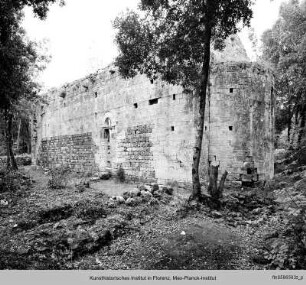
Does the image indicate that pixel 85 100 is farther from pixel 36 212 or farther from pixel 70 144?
pixel 36 212

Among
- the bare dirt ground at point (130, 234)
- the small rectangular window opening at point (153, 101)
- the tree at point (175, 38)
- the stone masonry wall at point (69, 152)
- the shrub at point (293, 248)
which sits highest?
the tree at point (175, 38)

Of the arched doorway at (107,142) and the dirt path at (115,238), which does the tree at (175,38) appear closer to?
the dirt path at (115,238)

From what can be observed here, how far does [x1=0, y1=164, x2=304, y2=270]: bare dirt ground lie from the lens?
14.2 ft

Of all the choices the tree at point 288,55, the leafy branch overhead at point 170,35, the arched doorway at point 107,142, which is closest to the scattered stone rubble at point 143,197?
the leafy branch overhead at point 170,35

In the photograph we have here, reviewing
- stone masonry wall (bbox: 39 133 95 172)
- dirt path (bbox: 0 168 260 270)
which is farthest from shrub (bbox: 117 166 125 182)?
dirt path (bbox: 0 168 260 270)

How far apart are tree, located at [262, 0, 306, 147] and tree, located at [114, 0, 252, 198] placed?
6.14 metres

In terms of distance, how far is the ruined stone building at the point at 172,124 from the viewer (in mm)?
9039

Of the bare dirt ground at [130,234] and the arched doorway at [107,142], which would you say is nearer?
the bare dirt ground at [130,234]

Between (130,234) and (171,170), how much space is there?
4973 millimetres

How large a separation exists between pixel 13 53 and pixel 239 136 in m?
8.25

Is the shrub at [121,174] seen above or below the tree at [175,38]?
below

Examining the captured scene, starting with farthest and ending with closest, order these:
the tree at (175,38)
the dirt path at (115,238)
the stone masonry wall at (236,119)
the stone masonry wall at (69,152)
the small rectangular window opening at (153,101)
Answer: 1. the stone masonry wall at (69,152)
2. the small rectangular window opening at (153,101)
3. the stone masonry wall at (236,119)
4. the tree at (175,38)
5. the dirt path at (115,238)

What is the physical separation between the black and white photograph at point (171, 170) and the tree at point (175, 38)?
0.10ft

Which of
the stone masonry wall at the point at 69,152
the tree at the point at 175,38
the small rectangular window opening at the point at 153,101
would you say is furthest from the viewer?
the stone masonry wall at the point at 69,152
